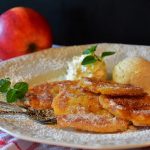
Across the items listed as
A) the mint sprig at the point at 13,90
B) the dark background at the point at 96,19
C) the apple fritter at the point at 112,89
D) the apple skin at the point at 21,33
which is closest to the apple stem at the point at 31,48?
the apple skin at the point at 21,33

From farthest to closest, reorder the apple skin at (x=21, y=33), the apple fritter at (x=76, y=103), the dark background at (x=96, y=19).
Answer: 1. the dark background at (x=96, y=19)
2. the apple skin at (x=21, y=33)
3. the apple fritter at (x=76, y=103)

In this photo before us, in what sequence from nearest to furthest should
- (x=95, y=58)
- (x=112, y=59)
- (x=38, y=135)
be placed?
1. (x=38, y=135)
2. (x=95, y=58)
3. (x=112, y=59)

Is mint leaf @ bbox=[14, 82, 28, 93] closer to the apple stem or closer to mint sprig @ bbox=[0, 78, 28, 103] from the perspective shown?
mint sprig @ bbox=[0, 78, 28, 103]

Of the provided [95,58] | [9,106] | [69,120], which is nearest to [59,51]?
[95,58]

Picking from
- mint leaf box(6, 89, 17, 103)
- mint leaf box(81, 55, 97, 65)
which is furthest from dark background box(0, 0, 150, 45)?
mint leaf box(6, 89, 17, 103)

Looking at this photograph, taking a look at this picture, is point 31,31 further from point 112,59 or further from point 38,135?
point 38,135

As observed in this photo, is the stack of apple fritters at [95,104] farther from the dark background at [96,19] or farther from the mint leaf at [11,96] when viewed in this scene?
the dark background at [96,19]
